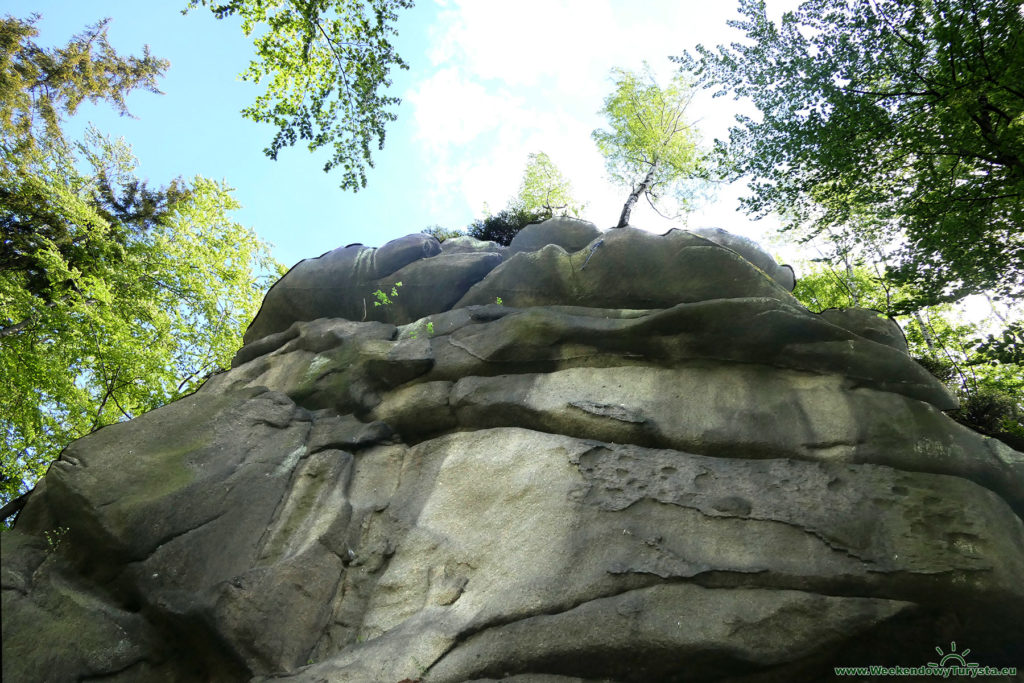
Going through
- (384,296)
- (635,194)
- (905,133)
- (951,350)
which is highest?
(635,194)

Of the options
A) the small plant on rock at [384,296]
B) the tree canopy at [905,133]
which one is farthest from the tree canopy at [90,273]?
the tree canopy at [905,133]

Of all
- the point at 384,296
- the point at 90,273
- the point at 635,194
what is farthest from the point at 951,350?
the point at 90,273

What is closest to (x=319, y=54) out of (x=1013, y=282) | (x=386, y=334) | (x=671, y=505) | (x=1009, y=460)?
(x=386, y=334)

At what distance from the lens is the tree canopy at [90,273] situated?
17812 mm

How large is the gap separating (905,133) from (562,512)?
34.3 feet

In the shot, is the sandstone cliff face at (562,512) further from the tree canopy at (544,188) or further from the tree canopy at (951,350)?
the tree canopy at (544,188)

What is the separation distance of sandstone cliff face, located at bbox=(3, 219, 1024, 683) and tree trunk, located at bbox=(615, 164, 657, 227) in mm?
13927

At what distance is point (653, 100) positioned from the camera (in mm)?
26266

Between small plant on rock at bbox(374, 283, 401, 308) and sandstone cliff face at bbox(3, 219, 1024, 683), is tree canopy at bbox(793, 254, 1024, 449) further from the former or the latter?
small plant on rock at bbox(374, 283, 401, 308)

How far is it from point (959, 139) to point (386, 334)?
Answer: 1125 cm

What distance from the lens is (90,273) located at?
72.5 ft

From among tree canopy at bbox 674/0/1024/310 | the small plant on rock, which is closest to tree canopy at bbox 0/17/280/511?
the small plant on rock

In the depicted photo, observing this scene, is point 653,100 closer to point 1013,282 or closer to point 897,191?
point 897,191

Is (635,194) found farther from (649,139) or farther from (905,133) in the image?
(905,133)
